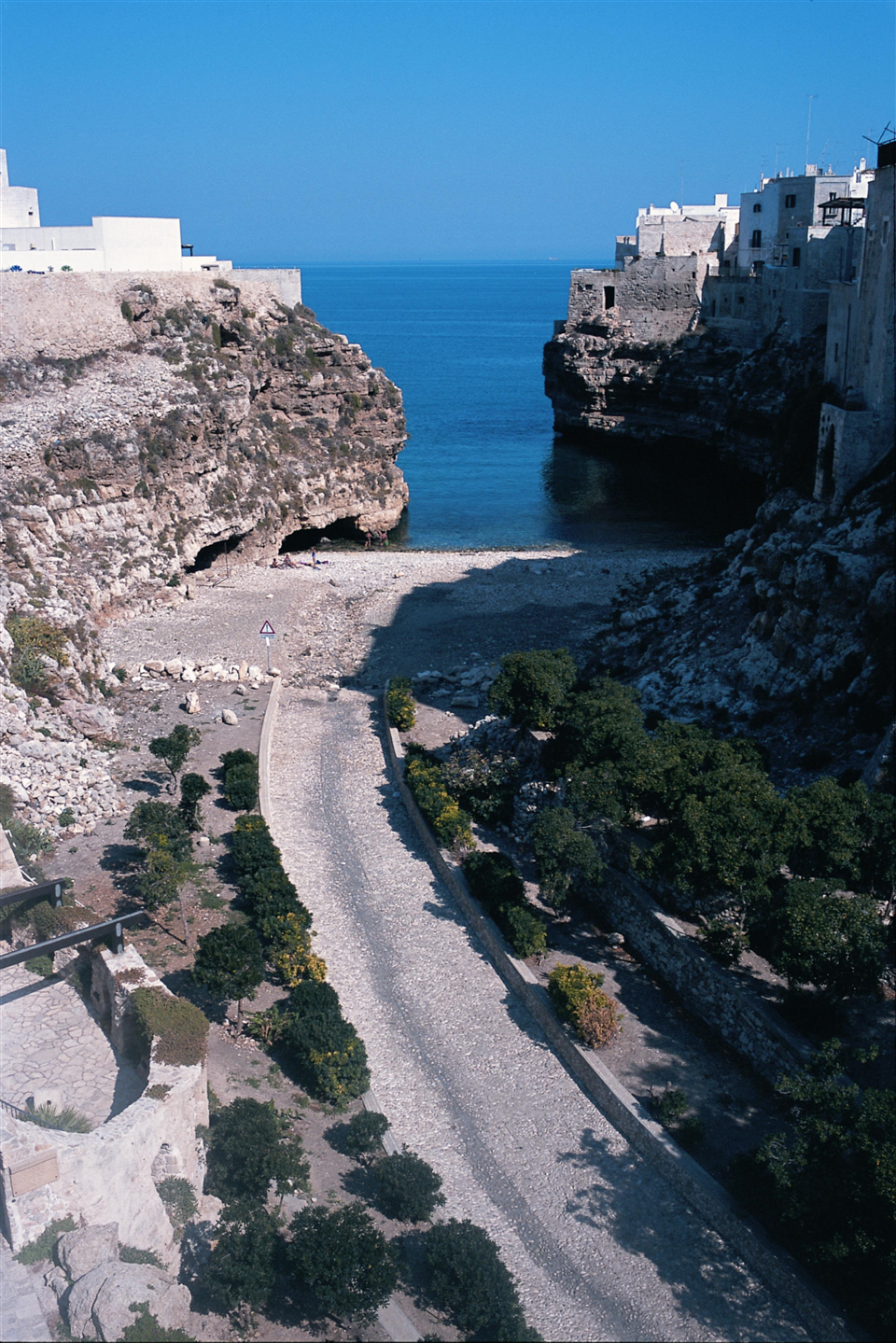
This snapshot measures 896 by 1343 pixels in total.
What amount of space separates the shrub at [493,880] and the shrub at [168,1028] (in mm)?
7083

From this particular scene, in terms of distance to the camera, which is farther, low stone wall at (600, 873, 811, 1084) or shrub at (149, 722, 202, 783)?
shrub at (149, 722, 202, 783)

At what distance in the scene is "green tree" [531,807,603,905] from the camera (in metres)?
21.9

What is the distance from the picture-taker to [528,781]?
2756cm

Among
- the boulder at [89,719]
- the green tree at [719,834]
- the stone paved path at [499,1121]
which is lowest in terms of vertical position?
the stone paved path at [499,1121]

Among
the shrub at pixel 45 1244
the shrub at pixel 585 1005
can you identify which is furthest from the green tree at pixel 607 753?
the shrub at pixel 45 1244

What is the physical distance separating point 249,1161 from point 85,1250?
8.66 ft

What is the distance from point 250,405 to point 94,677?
26236 millimetres

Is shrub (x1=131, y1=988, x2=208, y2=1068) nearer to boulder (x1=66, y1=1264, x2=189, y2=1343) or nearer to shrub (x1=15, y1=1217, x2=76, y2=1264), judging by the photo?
shrub (x1=15, y1=1217, x2=76, y2=1264)

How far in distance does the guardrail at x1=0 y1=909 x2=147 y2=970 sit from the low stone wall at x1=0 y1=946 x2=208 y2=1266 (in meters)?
2.59

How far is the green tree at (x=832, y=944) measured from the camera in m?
17.6

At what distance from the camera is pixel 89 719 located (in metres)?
31.3

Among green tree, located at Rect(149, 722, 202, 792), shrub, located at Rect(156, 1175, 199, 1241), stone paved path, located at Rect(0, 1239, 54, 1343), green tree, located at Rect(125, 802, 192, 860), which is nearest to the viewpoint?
stone paved path, located at Rect(0, 1239, 54, 1343)

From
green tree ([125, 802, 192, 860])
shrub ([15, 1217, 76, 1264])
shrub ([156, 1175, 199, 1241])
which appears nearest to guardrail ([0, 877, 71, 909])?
green tree ([125, 802, 192, 860])

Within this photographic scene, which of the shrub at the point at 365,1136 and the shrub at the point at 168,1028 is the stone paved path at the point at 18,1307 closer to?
the shrub at the point at 168,1028
